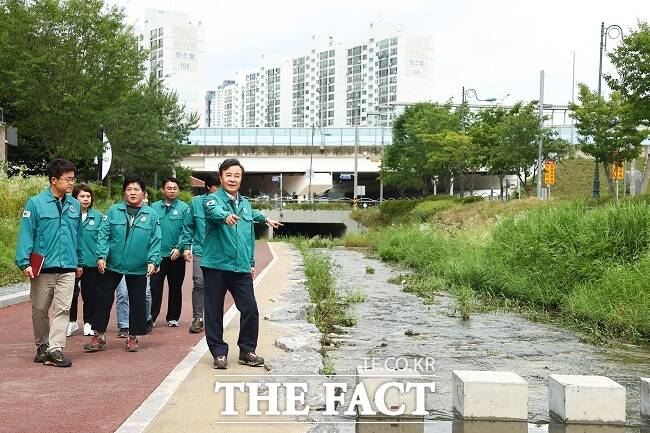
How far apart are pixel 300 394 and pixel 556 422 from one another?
1891 millimetres

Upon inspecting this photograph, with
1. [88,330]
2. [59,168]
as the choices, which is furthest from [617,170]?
A: [59,168]

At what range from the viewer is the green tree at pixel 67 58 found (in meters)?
27.6

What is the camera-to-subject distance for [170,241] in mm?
9812

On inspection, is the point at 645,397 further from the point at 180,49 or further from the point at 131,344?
the point at 180,49

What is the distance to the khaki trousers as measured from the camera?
7.57 m

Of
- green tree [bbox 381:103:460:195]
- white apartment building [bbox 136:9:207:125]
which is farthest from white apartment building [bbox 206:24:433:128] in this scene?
green tree [bbox 381:103:460:195]

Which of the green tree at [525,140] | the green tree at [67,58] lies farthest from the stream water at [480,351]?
the green tree at [525,140]

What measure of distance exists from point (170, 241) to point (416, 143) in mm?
45199

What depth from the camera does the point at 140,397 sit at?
6.32m

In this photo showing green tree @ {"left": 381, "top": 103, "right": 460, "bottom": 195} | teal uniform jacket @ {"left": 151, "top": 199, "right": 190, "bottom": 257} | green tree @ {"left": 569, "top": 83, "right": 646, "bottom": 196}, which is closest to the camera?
teal uniform jacket @ {"left": 151, "top": 199, "right": 190, "bottom": 257}

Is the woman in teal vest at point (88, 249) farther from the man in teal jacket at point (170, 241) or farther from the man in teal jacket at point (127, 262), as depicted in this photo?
the man in teal jacket at point (170, 241)

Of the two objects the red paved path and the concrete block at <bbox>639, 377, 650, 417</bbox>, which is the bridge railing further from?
the concrete block at <bbox>639, 377, 650, 417</bbox>

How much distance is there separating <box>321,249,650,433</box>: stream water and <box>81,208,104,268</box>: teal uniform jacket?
8.99 ft

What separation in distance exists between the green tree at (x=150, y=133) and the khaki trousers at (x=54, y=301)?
88.8ft
